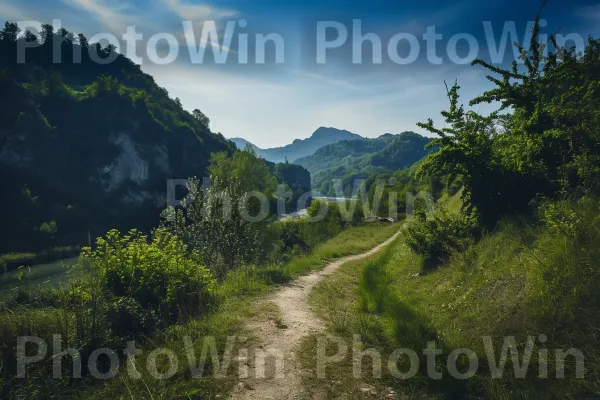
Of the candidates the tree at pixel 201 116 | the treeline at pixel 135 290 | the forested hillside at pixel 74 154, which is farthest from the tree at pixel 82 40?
the treeline at pixel 135 290

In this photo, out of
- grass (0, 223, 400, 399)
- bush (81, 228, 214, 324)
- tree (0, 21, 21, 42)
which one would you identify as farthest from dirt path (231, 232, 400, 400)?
tree (0, 21, 21, 42)

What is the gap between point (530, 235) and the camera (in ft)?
23.0

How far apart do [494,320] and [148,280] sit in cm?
725

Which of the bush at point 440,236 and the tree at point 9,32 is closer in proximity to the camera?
the bush at point 440,236

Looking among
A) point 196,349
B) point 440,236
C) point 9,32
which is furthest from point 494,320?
point 9,32

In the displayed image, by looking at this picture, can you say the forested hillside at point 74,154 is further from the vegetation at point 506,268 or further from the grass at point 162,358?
the vegetation at point 506,268

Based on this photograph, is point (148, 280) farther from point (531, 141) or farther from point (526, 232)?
point (531, 141)

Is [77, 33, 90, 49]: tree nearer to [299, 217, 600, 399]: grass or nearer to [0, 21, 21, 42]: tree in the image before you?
[0, 21, 21, 42]: tree

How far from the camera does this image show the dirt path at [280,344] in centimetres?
441

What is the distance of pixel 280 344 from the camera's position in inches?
233

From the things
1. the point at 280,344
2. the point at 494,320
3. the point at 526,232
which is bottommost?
the point at 280,344

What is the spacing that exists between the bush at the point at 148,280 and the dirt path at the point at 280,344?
184 cm

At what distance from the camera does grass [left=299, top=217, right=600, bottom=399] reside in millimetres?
4035

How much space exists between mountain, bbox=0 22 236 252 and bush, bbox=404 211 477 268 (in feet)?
223
